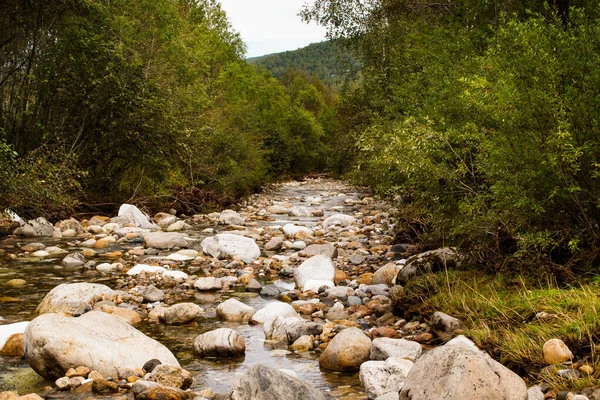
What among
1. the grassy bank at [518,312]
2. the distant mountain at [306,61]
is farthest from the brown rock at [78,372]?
the distant mountain at [306,61]

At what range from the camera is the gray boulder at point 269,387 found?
4551mm

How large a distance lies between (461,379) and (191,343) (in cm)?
373

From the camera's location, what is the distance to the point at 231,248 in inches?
504

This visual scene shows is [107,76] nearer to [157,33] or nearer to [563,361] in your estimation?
[157,33]

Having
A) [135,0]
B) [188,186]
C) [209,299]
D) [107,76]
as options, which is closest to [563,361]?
[209,299]

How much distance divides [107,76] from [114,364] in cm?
1319

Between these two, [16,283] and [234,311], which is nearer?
[234,311]

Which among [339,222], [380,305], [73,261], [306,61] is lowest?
[339,222]

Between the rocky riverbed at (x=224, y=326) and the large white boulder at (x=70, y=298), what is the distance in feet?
0.07

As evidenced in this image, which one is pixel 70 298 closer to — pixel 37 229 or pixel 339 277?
pixel 339 277

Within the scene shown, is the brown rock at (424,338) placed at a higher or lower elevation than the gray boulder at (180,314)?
lower

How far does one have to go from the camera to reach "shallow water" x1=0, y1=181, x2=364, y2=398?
539cm

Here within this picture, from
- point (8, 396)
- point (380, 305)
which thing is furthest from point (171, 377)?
point (380, 305)

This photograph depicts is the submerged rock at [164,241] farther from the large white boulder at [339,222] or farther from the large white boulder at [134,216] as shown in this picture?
the large white boulder at [339,222]
